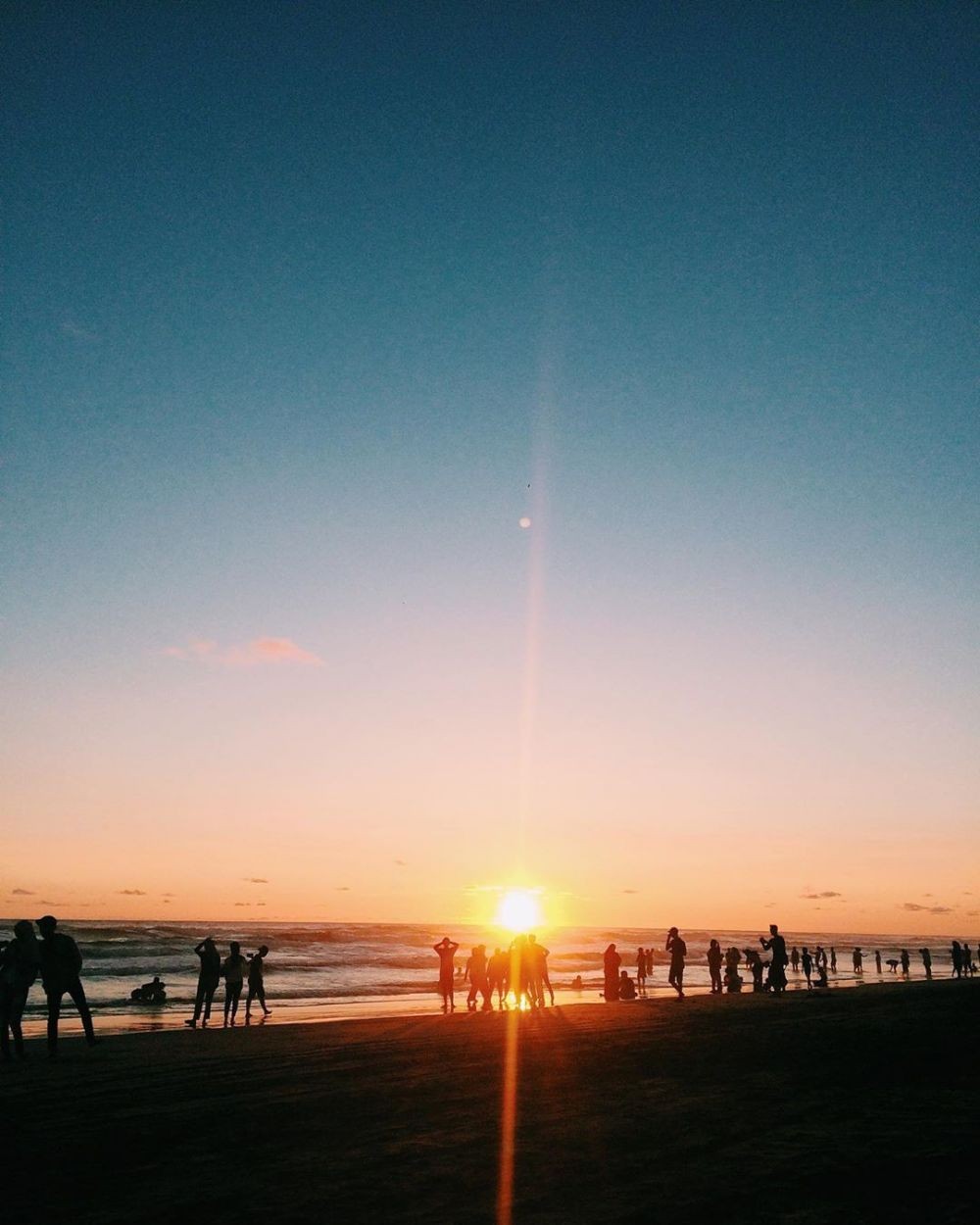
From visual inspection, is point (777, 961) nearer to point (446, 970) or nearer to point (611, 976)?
point (611, 976)

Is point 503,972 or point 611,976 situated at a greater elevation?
point 503,972

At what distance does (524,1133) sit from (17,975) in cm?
1117

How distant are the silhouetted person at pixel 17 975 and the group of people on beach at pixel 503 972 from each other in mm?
12291

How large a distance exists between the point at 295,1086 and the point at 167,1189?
4901 millimetres

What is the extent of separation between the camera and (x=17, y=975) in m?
14.9

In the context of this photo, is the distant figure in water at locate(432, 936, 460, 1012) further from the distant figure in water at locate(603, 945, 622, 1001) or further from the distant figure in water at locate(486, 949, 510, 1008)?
the distant figure in water at locate(603, 945, 622, 1001)

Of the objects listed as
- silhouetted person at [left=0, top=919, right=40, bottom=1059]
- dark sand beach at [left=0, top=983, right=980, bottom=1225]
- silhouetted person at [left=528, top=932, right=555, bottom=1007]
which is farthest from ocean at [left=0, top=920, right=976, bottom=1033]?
dark sand beach at [left=0, top=983, right=980, bottom=1225]

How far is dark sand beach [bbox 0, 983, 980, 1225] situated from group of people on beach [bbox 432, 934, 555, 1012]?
1038cm

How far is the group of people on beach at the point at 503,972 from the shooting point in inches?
986

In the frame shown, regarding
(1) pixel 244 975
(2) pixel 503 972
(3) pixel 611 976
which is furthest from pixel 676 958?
(1) pixel 244 975

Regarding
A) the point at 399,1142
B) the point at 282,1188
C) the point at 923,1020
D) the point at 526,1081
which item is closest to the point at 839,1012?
the point at 923,1020

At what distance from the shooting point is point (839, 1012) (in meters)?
20.8

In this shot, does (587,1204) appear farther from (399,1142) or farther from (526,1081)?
(526,1081)

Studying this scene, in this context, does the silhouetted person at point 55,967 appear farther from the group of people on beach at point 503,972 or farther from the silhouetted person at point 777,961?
the silhouetted person at point 777,961
